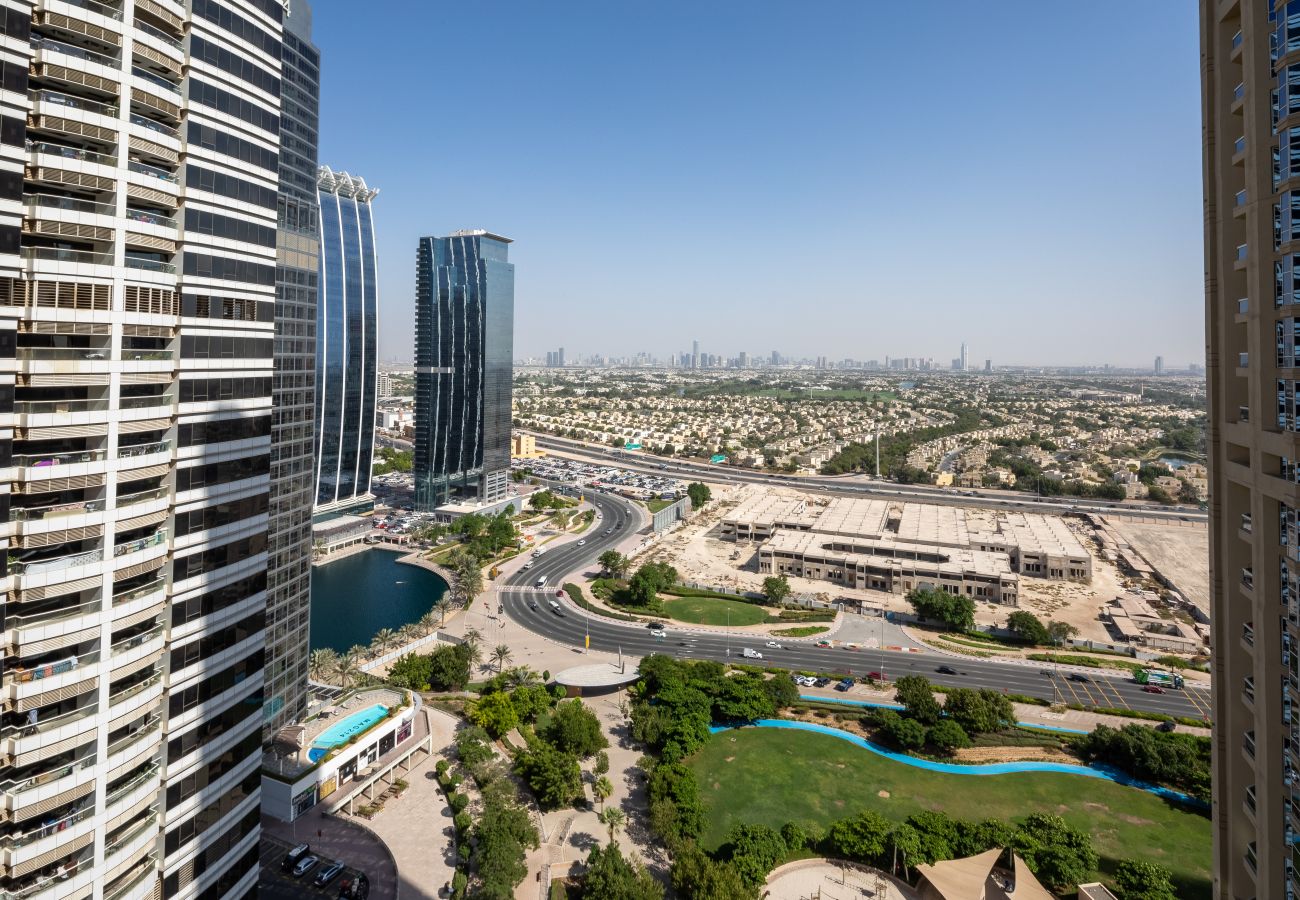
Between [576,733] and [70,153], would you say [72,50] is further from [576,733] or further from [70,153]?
[576,733]

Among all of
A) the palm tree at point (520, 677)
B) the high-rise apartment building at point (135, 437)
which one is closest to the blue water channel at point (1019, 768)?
the palm tree at point (520, 677)

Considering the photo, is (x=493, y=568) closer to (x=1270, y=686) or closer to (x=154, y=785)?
(x=154, y=785)

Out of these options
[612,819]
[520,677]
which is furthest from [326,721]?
[612,819]

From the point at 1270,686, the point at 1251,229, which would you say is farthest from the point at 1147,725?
the point at 1251,229

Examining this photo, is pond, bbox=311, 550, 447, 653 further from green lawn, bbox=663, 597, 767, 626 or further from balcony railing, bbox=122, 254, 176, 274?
balcony railing, bbox=122, 254, 176, 274

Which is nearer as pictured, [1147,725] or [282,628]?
[282,628]

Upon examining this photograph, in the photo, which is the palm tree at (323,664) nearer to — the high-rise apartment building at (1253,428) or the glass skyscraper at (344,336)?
the glass skyscraper at (344,336)
